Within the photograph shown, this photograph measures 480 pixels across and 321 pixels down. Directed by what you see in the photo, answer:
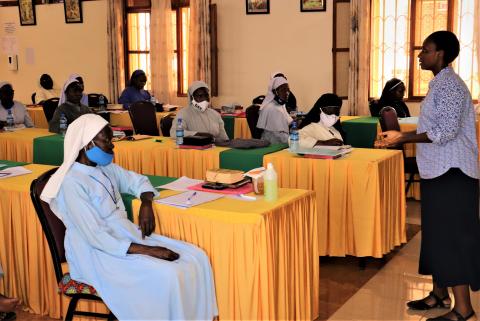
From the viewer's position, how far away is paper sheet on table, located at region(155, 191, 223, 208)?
3082 mm

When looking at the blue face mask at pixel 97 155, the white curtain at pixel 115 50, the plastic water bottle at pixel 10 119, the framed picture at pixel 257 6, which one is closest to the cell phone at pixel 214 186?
the blue face mask at pixel 97 155

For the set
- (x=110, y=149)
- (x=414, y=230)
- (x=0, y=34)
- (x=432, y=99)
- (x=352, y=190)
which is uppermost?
(x=0, y=34)

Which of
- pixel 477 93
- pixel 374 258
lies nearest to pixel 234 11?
pixel 477 93

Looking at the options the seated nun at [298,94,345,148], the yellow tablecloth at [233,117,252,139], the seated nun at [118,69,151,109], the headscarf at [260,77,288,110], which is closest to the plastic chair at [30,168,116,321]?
the seated nun at [298,94,345,148]

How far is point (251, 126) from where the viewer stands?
21.4 feet

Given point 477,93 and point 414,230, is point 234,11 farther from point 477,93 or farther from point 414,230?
point 414,230

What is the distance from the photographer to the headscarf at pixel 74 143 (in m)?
2.92

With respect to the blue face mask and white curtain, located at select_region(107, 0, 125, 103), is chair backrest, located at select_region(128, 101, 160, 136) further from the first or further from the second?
white curtain, located at select_region(107, 0, 125, 103)

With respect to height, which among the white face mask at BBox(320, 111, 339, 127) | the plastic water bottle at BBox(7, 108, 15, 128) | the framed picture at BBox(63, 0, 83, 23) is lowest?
the plastic water bottle at BBox(7, 108, 15, 128)

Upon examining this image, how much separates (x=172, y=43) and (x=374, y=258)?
22.7ft

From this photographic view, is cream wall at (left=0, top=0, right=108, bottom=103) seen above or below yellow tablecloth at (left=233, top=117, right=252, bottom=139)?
above

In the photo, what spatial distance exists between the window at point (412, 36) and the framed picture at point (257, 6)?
176 cm

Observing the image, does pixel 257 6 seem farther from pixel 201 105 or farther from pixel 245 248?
pixel 245 248

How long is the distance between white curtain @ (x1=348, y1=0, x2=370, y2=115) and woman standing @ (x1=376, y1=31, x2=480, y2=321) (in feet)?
18.3
